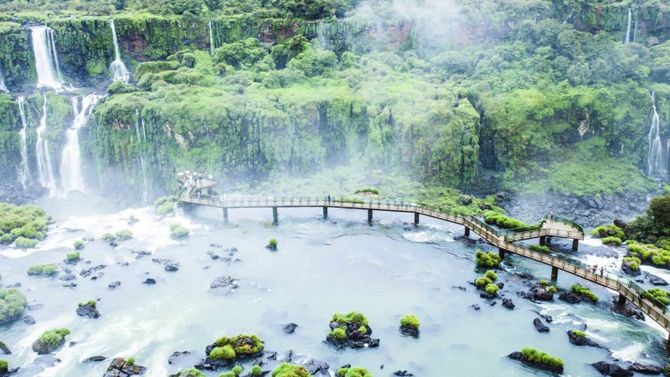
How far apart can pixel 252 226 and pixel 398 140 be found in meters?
33.7

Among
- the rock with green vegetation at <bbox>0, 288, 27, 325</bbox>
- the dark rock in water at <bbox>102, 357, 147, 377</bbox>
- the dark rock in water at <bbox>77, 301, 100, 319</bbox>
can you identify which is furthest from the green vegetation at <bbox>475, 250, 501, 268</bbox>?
the rock with green vegetation at <bbox>0, 288, 27, 325</bbox>

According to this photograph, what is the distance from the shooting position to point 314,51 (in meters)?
133

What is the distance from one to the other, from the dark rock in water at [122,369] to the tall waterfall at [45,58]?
90.5m

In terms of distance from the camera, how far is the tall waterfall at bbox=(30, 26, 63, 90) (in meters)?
128

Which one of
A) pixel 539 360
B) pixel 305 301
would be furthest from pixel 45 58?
pixel 539 360

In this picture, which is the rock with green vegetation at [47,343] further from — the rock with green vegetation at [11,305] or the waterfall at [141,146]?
the waterfall at [141,146]

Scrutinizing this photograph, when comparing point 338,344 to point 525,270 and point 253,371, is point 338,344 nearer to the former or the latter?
point 253,371

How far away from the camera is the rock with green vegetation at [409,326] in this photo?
6019cm

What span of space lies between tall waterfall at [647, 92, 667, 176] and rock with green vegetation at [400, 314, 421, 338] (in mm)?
68041

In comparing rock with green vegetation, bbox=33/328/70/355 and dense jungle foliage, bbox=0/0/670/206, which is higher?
dense jungle foliage, bbox=0/0/670/206

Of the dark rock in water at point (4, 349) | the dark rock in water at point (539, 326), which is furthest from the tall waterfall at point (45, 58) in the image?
the dark rock in water at point (539, 326)

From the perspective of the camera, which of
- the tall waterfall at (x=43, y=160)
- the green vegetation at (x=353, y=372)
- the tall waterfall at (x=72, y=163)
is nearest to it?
the green vegetation at (x=353, y=372)

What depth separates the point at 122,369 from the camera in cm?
5381

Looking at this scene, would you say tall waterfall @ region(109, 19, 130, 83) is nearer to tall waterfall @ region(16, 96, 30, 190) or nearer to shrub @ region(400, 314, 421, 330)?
tall waterfall @ region(16, 96, 30, 190)
